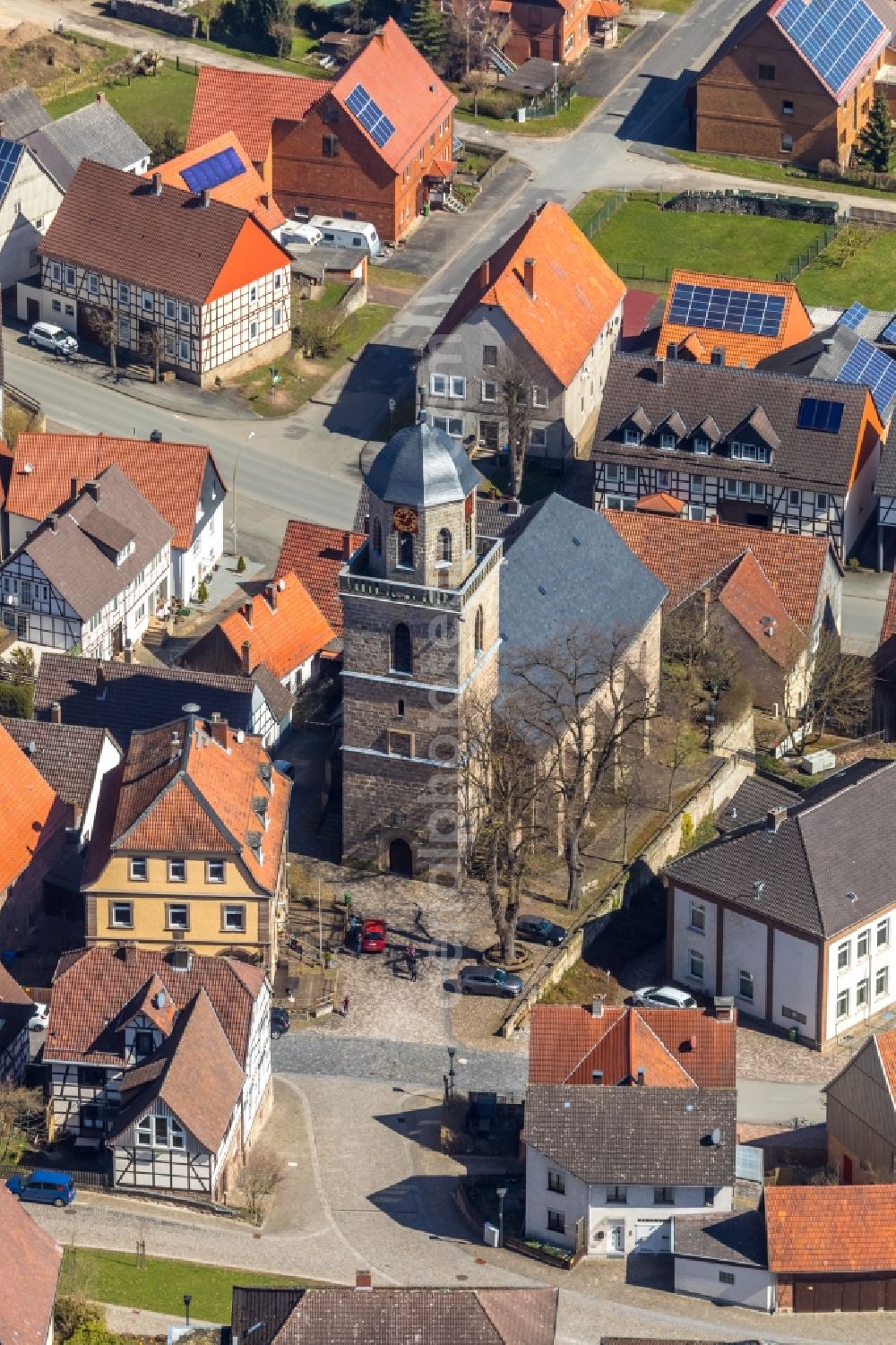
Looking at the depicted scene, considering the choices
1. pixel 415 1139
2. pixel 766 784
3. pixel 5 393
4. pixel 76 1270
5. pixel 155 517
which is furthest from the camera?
pixel 5 393

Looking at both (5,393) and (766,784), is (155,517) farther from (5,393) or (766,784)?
(766,784)

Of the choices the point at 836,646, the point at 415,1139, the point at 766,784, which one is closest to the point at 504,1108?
the point at 415,1139

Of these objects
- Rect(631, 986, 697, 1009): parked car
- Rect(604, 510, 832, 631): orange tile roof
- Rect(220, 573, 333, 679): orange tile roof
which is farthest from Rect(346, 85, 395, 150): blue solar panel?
Rect(631, 986, 697, 1009): parked car

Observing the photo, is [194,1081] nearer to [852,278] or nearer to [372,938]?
[372,938]

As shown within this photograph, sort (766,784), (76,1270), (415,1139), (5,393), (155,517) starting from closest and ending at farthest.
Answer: (76,1270)
(415,1139)
(766,784)
(155,517)
(5,393)

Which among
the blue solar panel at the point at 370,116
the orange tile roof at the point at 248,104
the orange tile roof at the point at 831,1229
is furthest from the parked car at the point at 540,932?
→ the orange tile roof at the point at 248,104

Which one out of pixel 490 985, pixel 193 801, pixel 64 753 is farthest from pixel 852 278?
pixel 193 801

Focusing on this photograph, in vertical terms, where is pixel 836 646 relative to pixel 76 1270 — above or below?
above

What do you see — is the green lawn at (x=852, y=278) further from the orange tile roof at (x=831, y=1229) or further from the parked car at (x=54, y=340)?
the orange tile roof at (x=831, y=1229)
